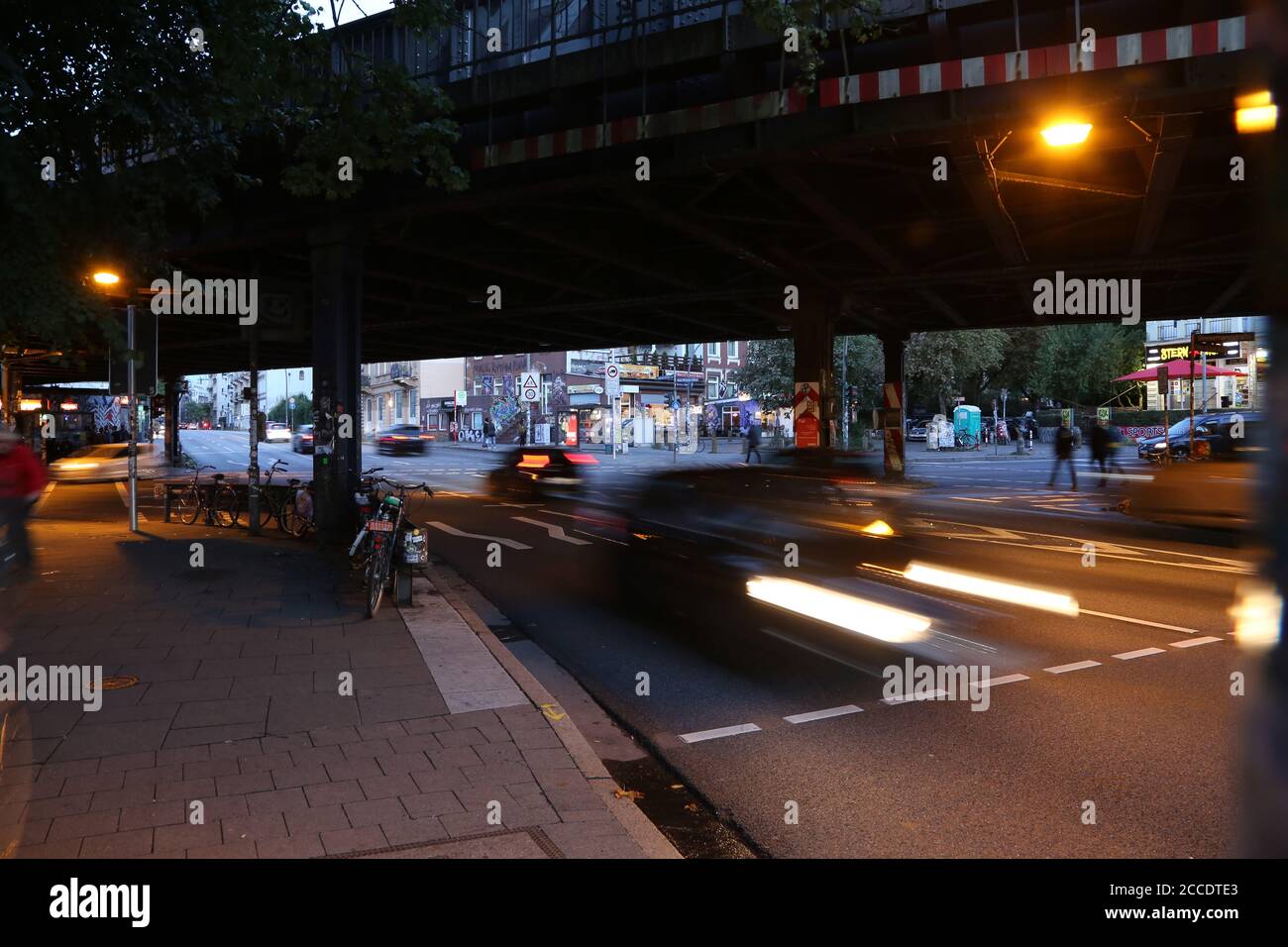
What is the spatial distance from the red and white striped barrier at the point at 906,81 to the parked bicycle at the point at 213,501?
317 inches

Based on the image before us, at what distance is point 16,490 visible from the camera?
15.6 feet

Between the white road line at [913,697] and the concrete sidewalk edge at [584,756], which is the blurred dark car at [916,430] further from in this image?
the white road line at [913,697]

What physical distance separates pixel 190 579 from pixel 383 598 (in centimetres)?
265

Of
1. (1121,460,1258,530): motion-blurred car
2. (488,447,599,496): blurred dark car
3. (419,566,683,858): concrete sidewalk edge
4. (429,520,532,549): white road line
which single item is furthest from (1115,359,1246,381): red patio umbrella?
(419,566,683,858): concrete sidewalk edge

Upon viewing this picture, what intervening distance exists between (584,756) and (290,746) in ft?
5.25

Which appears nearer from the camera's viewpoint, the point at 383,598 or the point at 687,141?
the point at 383,598

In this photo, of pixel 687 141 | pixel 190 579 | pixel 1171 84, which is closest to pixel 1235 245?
pixel 1171 84

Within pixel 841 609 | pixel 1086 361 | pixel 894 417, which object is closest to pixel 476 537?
pixel 841 609

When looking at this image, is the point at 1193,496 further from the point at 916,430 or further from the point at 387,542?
the point at 916,430

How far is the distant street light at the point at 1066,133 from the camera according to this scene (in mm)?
10898

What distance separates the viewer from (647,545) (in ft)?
45.3

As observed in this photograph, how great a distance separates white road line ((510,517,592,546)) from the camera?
1463cm
